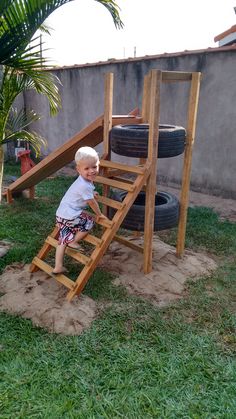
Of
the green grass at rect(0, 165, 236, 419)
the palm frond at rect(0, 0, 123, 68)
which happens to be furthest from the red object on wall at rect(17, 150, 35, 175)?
the green grass at rect(0, 165, 236, 419)

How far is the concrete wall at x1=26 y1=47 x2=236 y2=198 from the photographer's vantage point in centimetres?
599

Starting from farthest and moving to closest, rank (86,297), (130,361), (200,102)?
(200,102) < (86,297) < (130,361)

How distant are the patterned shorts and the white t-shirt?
0.23 feet

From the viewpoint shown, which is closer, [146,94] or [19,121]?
[146,94]

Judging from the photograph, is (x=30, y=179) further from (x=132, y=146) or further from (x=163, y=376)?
(x=163, y=376)

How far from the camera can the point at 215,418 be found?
204cm

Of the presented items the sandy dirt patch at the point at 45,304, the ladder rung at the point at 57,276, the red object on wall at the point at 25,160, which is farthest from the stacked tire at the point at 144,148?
the red object on wall at the point at 25,160

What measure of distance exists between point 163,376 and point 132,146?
199 centimetres

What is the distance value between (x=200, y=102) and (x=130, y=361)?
16.7 feet

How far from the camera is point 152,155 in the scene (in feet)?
10.7

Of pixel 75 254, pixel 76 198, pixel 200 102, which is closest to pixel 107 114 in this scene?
pixel 76 198

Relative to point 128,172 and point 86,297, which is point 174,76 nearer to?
A: point 128,172

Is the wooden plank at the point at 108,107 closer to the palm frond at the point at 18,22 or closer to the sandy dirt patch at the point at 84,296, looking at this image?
the palm frond at the point at 18,22

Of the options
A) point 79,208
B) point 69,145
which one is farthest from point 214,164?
point 79,208
